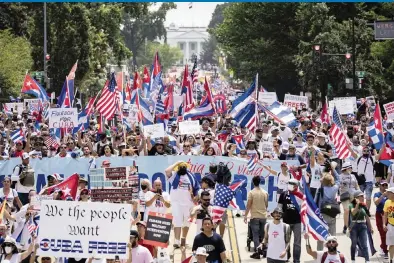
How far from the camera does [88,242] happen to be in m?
13.9

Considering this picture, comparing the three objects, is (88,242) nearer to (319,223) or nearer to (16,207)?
(319,223)

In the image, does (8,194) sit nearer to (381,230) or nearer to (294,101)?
(381,230)

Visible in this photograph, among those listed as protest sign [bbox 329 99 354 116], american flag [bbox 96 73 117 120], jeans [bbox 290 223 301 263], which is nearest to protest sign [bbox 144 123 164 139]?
american flag [bbox 96 73 117 120]

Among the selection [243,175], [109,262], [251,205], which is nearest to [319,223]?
[251,205]

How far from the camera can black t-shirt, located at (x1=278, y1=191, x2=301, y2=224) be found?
61.2ft

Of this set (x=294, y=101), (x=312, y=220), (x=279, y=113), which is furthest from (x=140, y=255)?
(x=294, y=101)

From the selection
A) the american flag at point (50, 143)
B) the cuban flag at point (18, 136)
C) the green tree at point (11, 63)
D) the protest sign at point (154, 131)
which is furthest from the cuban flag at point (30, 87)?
the green tree at point (11, 63)

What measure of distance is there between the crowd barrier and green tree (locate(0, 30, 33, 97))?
34.9 meters

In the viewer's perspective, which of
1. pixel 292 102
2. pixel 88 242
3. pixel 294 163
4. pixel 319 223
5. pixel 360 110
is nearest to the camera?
pixel 88 242

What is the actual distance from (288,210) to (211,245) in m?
3.79

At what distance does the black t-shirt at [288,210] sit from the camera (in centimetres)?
1864

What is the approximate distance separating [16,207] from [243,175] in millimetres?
6139

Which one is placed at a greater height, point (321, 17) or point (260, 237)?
point (321, 17)

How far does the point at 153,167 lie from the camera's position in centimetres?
2402
